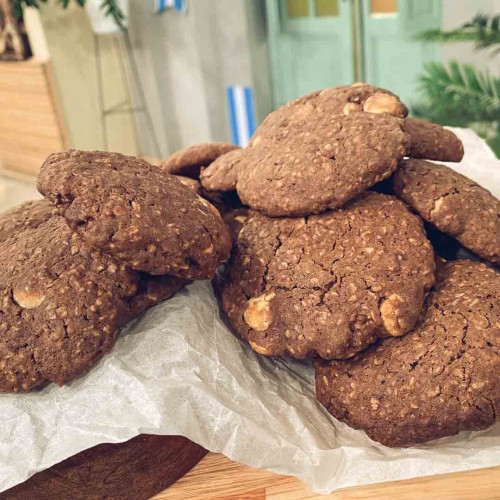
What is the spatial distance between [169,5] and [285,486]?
11.8 feet

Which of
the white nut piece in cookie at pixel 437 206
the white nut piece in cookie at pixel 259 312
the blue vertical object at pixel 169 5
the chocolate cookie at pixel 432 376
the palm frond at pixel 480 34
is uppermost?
the blue vertical object at pixel 169 5

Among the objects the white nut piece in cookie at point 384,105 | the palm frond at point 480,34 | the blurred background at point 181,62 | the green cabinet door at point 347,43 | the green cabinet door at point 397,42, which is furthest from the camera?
the blurred background at point 181,62

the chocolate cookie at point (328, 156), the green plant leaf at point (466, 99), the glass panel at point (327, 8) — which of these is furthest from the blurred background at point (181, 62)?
the chocolate cookie at point (328, 156)

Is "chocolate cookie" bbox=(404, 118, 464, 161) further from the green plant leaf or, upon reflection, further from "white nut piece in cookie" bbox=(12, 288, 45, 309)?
the green plant leaf

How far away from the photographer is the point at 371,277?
33.7 inches

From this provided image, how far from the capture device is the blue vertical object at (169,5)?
3.68 m

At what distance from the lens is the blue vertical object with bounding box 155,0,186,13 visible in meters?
3.68

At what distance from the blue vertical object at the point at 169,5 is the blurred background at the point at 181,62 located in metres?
0.01

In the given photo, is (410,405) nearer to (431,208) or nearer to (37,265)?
(431,208)

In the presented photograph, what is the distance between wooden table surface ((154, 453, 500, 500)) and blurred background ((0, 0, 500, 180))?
244cm

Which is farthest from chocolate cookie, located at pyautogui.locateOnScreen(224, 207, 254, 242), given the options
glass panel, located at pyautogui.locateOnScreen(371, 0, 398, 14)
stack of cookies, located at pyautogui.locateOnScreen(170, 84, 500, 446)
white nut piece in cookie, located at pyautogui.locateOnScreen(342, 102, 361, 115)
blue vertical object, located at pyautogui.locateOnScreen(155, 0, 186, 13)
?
blue vertical object, located at pyautogui.locateOnScreen(155, 0, 186, 13)

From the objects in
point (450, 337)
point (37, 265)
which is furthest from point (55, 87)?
point (450, 337)

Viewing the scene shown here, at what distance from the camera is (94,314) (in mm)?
805

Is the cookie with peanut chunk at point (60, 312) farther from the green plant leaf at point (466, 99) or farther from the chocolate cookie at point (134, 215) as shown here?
the green plant leaf at point (466, 99)
